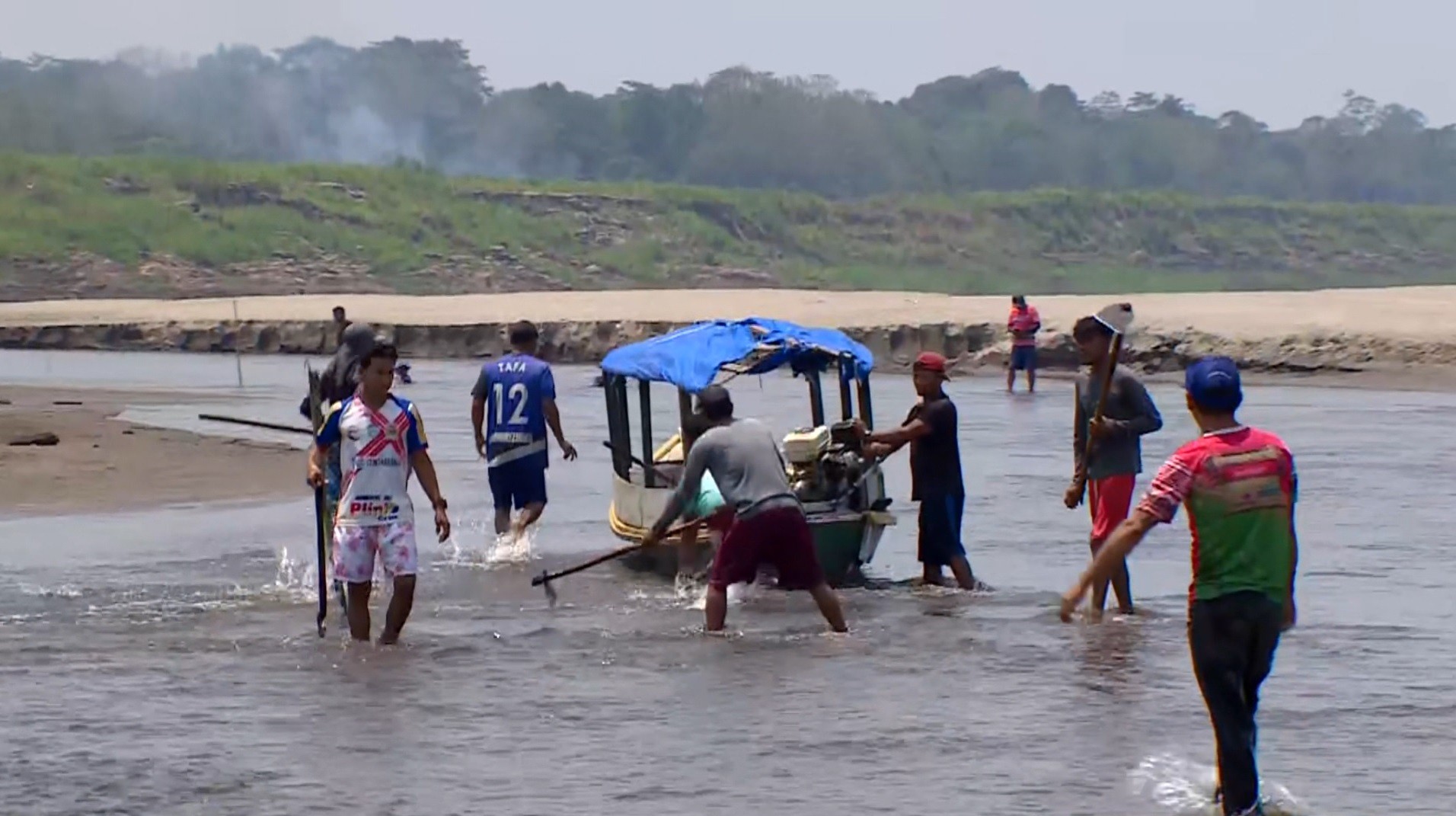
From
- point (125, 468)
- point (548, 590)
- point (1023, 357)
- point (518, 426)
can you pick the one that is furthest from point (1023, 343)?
point (548, 590)

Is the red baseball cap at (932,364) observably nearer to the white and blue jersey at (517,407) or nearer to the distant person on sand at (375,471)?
the white and blue jersey at (517,407)

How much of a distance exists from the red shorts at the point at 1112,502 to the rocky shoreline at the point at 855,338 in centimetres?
2699

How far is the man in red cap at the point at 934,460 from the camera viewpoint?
13836 mm

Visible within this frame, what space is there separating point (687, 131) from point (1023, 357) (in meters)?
99.0

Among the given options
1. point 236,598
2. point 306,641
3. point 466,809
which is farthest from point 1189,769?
point 236,598

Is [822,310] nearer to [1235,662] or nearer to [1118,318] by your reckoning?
[1118,318]

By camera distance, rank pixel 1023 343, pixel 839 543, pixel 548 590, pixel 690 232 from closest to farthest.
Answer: pixel 548 590 < pixel 839 543 < pixel 1023 343 < pixel 690 232

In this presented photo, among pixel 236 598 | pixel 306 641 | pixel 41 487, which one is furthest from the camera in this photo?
pixel 41 487

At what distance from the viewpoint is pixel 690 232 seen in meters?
90.4

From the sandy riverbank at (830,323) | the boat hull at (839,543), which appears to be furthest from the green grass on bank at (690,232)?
the boat hull at (839,543)

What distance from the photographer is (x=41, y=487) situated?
20688 mm

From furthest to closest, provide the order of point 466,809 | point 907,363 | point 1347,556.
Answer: point 907,363, point 1347,556, point 466,809

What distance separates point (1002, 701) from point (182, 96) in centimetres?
12240

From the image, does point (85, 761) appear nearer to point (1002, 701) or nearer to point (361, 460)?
point (361, 460)
